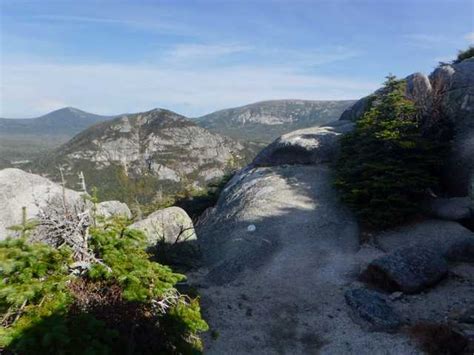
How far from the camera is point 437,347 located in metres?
10.9

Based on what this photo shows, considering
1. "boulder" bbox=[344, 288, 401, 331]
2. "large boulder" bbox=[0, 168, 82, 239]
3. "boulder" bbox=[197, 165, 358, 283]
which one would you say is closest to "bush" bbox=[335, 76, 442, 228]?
"boulder" bbox=[197, 165, 358, 283]

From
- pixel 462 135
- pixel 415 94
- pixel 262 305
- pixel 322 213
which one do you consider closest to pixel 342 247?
pixel 322 213

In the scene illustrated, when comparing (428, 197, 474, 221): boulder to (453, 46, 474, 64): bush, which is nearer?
(428, 197, 474, 221): boulder

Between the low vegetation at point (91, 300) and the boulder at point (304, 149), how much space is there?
19.9 meters

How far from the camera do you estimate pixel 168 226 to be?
2041cm

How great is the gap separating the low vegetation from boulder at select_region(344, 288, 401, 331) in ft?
20.3

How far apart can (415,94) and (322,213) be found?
9660 millimetres

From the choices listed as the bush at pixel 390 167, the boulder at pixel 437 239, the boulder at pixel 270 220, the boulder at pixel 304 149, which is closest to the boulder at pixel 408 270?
the boulder at pixel 437 239

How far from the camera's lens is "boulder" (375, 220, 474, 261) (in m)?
16.5

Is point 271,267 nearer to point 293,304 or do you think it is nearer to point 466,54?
point 293,304

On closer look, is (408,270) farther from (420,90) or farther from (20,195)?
(420,90)

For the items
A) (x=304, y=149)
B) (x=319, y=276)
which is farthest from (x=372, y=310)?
(x=304, y=149)

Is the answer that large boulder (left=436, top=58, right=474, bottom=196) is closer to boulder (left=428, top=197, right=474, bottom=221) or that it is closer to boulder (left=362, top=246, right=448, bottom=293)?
boulder (left=428, top=197, right=474, bottom=221)

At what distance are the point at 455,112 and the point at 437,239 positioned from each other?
351 inches
